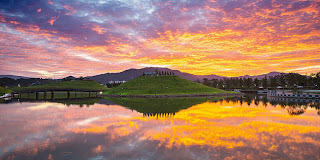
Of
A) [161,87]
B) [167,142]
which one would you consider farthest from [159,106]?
[161,87]

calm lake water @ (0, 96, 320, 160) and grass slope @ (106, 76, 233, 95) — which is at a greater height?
grass slope @ (106, 76, 233, 95)

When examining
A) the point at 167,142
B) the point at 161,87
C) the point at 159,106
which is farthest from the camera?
the point at 161,87

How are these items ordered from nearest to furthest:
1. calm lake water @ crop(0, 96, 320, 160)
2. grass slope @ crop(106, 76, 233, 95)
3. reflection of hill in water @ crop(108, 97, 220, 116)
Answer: calm lake water @ crop(0, 96, 320, 160)
reflection of hill in water @ crop(108, 97, 220, 116)
grass slope @ crop(106, 76, 233, 95)

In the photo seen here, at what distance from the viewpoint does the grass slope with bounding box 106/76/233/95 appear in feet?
411

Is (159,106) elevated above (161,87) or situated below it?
below

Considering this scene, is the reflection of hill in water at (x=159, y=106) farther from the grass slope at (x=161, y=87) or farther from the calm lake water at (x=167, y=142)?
the grass slope at (x=161, y=87)

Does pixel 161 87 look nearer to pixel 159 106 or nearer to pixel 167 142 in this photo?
pixel 159 106

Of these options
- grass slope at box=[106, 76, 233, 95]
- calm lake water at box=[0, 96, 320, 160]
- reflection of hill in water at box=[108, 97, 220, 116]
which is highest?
grass slope at box=[106, 76, 233, 95]

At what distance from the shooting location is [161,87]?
136m

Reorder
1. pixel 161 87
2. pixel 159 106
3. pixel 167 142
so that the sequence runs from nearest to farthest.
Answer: pixel 167 142 → pixel 159 106 → pixel 161 87

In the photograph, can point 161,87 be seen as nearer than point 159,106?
No

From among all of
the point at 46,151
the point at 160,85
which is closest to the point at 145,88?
the point at 160,85

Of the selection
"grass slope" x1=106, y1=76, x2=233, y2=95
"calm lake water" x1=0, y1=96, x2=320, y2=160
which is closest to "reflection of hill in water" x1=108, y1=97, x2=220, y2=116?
"calm lake water" x1=0, y1=96, x2=320, y2=160

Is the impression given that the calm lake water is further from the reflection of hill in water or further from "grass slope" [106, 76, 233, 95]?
"grass slope" [106, 76, 233, 95]
